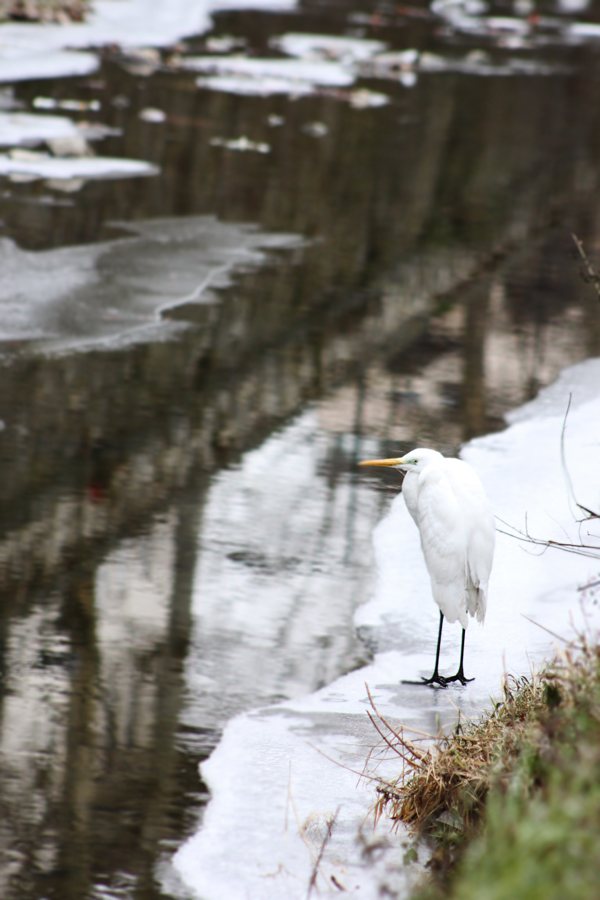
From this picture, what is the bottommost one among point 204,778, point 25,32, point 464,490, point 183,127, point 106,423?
point 204,778

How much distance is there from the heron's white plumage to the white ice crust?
13034 millimetres

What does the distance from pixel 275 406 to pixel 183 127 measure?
8232 millimetres

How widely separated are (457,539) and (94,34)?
707 inches

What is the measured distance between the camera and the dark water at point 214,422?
144 inches

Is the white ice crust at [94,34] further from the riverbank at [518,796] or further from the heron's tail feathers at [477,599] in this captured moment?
the riverbank at [518,796]

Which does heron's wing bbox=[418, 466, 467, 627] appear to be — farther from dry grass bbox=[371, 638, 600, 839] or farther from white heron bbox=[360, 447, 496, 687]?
dry grass bbox=[371, 638, 600, 839]

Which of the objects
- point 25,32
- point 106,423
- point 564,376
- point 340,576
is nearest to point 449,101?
point 25,32

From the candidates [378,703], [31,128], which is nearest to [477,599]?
[378,703]

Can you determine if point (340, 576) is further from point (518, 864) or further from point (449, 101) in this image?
point (449, 101)

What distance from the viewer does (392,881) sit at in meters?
2.97

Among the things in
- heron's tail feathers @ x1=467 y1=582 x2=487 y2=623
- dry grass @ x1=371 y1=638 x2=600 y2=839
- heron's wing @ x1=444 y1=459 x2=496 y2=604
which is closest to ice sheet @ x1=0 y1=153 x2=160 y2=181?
heron's wing @ x1=444 y1=459 x2=496 y2=604

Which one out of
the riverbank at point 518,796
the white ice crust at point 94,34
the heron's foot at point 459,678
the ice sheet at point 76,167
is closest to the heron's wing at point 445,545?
the heron's foot at point 459,678

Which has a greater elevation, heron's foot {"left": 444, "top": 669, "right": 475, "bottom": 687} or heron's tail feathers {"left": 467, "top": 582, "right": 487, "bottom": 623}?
heron's tail feathers {"left": 467, "top": 582, "right": 487, "bottom": 623}

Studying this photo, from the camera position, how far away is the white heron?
12.5ft
